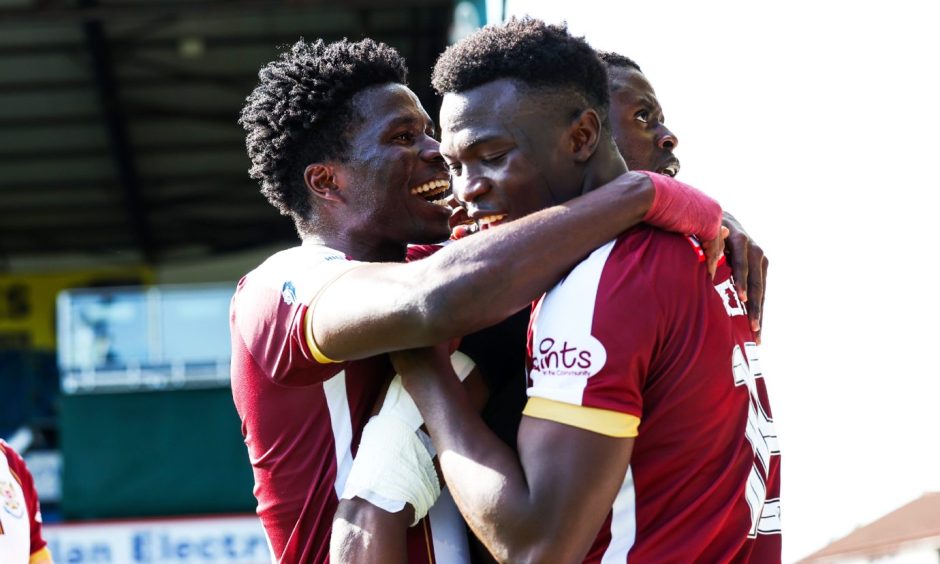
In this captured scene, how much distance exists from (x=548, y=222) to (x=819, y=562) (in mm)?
2118

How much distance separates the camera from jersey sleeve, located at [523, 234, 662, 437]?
A: 7.07 feet

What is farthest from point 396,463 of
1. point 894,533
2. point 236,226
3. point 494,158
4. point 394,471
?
point 236,226

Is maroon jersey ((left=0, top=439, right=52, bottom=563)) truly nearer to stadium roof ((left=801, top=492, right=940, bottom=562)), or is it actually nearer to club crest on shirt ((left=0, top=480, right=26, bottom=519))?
club crest on shirt ((left=0, top=480, right=26, bottom=519))

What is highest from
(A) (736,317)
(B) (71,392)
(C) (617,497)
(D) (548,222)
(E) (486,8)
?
(E) (486,8)

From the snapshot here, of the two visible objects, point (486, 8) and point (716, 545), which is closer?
point (716, 545)

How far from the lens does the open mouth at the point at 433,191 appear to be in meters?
3.07

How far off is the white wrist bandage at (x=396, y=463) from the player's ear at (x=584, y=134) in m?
0.59

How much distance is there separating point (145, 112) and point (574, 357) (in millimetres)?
18422

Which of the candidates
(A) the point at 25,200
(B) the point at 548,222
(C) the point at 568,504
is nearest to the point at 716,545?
(C) the point at 568,504

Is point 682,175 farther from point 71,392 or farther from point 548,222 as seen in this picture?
point 71,392

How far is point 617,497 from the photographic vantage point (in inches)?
88.7

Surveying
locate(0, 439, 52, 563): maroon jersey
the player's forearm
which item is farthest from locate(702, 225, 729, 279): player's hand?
locate(0, 439, 52, 563): maroon jersey

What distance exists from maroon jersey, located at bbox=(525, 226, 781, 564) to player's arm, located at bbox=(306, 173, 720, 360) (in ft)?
0.15

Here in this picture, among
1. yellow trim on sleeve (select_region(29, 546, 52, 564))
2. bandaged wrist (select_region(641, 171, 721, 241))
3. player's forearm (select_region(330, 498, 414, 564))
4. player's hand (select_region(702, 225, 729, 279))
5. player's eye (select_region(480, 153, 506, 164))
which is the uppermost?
player's eye (select_region(480, 153, 506, 164))
